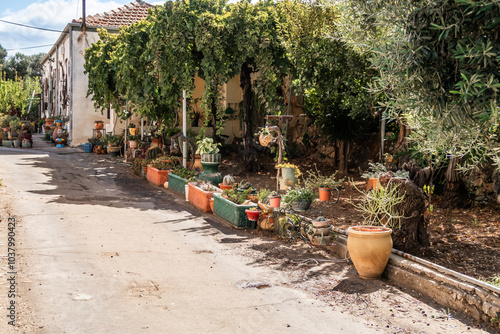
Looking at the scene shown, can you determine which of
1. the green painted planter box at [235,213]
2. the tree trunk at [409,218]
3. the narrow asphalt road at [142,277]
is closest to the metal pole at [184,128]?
the narrow asphalt road at [142,277]

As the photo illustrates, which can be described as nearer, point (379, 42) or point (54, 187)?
point (379, 42)

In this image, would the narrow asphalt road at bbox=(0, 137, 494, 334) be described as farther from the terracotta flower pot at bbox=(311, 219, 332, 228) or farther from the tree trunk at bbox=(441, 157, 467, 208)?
the tree trunk at bbox=(441, 157, 467, 208)

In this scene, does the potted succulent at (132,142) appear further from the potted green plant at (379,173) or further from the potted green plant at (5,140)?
the potted green plant at (379,173)

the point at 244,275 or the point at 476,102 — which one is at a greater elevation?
the point at 476,102

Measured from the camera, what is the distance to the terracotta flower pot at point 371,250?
6242 millimetres

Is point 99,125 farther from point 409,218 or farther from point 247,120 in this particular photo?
point 409,218

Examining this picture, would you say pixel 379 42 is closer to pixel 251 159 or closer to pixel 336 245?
pixel 336 245

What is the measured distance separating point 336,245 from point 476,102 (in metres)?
3.65

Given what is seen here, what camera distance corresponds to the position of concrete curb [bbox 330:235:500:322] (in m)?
5.04

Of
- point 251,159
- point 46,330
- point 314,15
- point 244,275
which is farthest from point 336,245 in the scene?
point 251,159

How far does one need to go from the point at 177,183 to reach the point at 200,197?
2293 millimetres

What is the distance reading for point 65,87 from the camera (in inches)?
1129

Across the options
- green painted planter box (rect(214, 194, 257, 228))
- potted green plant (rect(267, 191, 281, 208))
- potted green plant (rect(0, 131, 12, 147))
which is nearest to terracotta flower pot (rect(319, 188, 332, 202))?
green painted planter box (rect(214, 194, 257, 228))

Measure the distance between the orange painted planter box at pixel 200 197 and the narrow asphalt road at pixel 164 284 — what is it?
429 millimetres
